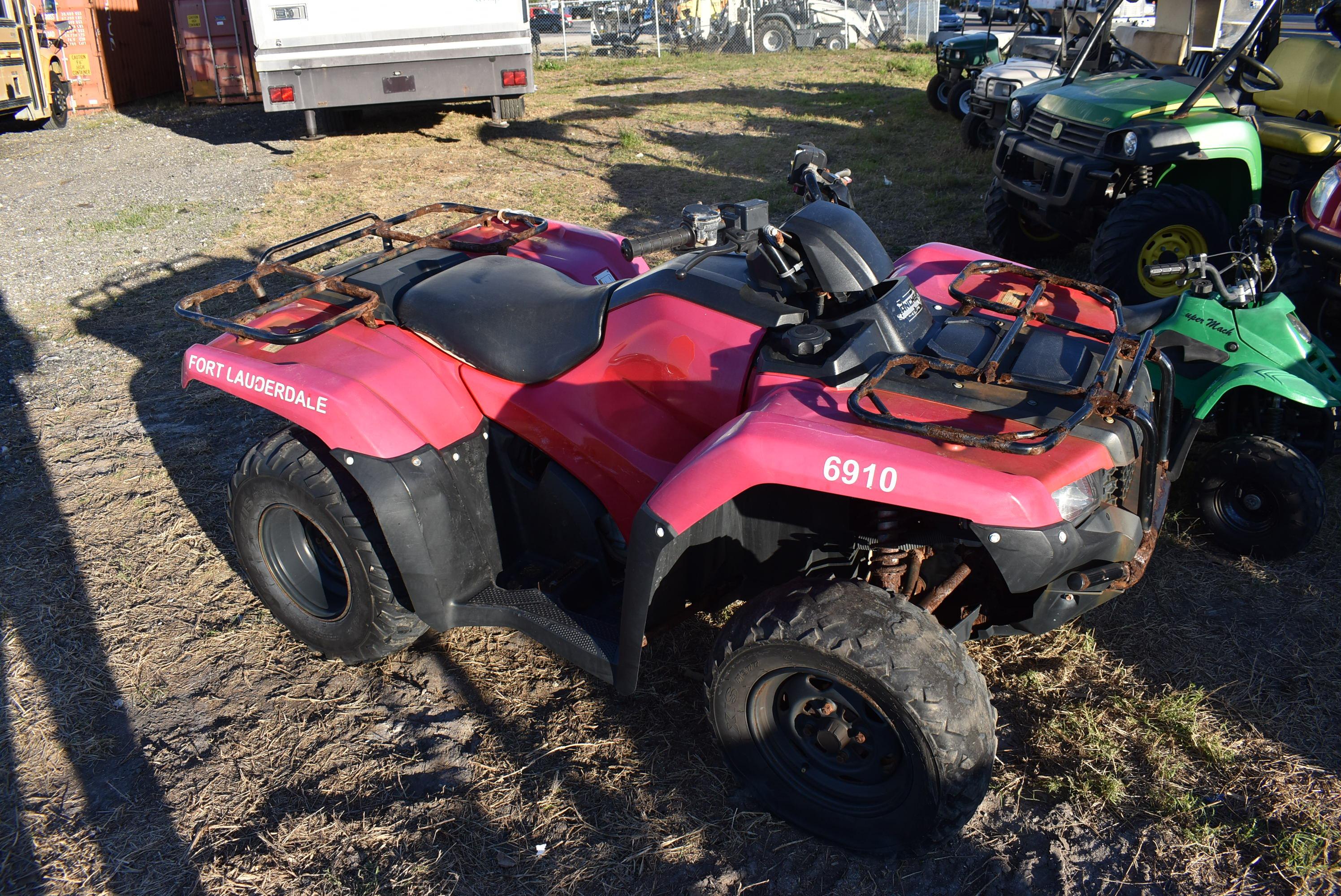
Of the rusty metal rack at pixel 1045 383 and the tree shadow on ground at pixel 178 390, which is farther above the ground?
the rusty metal rack at pixel 1045 383

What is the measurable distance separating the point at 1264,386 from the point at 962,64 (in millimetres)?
9932

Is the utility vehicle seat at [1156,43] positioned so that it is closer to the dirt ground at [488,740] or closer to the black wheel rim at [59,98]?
the dirt ground at [488,740]

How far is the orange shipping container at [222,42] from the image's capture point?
1405 centimetres

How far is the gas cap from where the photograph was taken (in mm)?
2516

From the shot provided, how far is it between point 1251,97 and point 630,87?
36.5 feet

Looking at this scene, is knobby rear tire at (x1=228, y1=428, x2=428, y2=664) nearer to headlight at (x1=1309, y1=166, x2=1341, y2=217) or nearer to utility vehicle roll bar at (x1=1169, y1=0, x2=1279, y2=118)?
headlight at (x1=1309, y1=166, x2=1341, y2=217)

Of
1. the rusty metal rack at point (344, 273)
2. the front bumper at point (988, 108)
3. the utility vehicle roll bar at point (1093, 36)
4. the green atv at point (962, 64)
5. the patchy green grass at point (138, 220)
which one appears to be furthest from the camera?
the green atv at point (962, 64)

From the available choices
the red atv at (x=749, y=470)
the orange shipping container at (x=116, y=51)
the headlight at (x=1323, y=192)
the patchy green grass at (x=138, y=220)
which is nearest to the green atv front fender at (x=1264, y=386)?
the red atv at (x=749, y=470)

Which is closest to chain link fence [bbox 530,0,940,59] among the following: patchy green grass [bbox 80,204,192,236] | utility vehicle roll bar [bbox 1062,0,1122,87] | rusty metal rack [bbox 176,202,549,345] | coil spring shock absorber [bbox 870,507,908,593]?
patchy green grass [bbox 80,204,192,236]

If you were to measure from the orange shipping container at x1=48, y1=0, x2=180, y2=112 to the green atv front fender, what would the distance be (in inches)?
653

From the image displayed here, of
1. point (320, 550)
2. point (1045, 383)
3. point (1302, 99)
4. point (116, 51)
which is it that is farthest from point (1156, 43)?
point (116, 51)

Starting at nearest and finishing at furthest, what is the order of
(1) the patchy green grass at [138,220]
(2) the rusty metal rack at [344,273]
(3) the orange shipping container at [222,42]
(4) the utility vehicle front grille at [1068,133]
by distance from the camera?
(2) the rusty metal rack at [344,273]
(4) the utility vehicle front grille at [1068,133]
(1) the patchy green grass at [138,220]
(3) the orange shipping container at [222,42]

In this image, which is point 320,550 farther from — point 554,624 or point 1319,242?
point 1319,242

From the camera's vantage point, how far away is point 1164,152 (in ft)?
18.7
